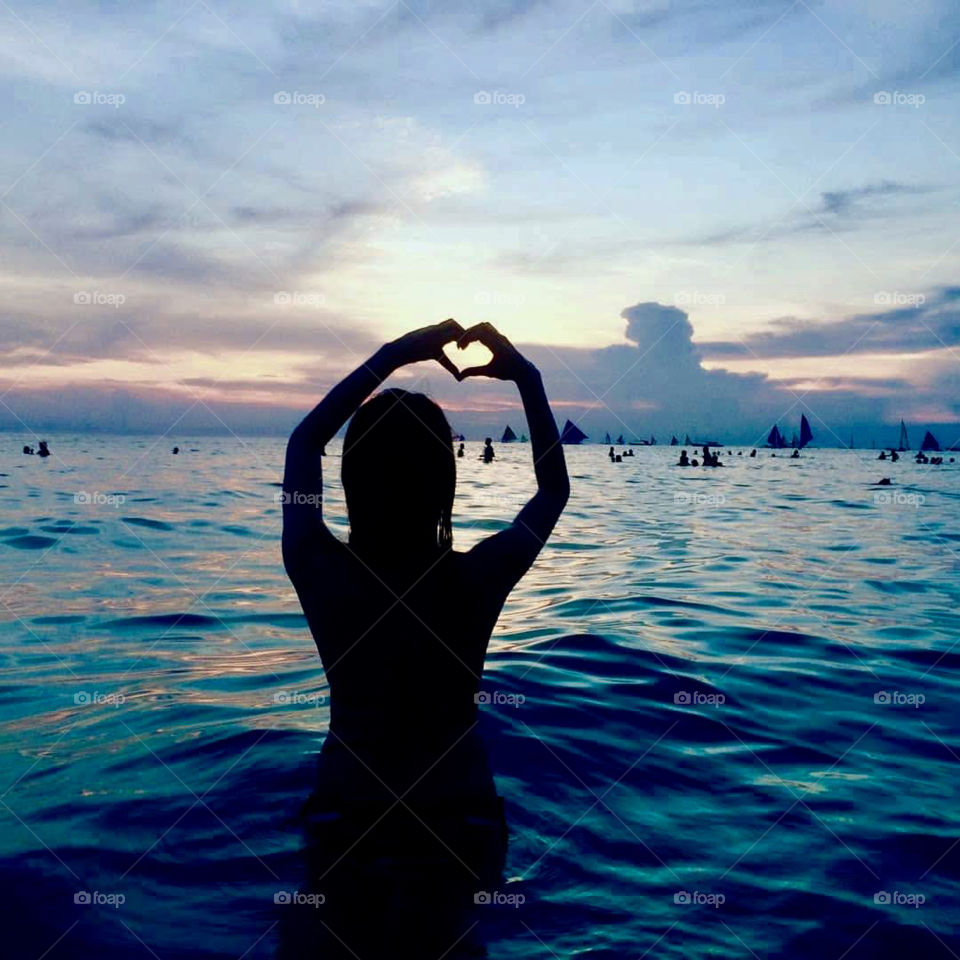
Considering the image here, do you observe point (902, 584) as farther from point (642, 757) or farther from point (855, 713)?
point (642, 757)

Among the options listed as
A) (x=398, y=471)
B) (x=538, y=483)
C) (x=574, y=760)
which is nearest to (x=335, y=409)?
(x=398, y=471)

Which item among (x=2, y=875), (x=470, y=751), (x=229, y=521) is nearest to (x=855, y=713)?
(x=470, y=751)

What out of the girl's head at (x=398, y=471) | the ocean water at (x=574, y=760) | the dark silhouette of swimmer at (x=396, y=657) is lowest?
the ocean water at (x=574, y=760)

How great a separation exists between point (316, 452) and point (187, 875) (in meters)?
2.21

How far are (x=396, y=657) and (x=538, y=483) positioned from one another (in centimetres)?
85

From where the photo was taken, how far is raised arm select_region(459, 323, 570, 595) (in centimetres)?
272

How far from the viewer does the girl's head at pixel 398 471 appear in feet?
8.56

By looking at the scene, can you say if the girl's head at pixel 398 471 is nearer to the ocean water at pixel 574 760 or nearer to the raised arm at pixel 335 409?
the raised arm at pixel 335 409

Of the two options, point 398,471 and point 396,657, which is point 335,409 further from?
point 396,657

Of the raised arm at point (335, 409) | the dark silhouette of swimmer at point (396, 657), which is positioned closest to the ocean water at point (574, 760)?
the dark silhouette of swimmer at point (396, 657)

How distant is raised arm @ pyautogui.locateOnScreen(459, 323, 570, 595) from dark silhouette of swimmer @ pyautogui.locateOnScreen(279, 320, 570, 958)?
1 cm

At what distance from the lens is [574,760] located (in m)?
5.10

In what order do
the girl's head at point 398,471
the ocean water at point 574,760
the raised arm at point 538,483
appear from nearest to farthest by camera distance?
the girl's head at point 398,471
the raised arm at point 538,483
the ocean water at point 574,760

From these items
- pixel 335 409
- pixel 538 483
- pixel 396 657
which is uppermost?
pixel 335 409
